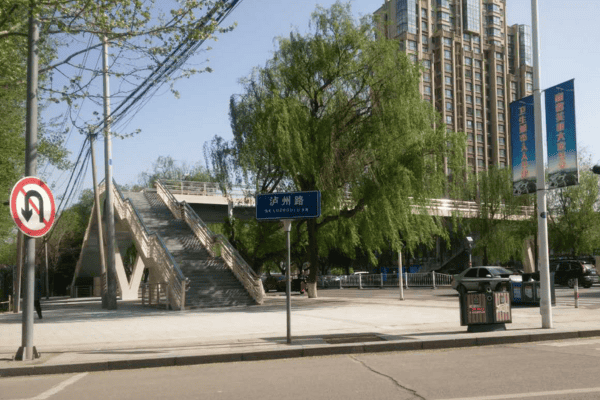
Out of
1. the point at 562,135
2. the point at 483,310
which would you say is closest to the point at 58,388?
the point at 483,310

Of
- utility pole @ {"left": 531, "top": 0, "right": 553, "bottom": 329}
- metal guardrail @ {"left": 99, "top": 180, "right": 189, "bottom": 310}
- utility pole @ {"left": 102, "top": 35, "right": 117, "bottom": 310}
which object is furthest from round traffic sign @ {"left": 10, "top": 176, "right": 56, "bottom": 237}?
utility pole @ {"left": 102, "top": 35, "right": 117, "bottom": 310}

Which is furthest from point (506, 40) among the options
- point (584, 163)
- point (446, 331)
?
point (446, 331)

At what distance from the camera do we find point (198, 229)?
98.0 feet

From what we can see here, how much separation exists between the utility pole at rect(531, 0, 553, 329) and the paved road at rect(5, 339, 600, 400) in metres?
2.65

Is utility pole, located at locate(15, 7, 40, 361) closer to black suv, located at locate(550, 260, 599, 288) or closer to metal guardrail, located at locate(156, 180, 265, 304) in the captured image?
metal guardrail, located at locate(156, 180, 265, 304)

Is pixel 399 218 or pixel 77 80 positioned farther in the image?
pixel 399 218

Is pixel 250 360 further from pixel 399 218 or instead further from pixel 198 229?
pixel 198 229

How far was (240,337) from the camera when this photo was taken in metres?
13.2

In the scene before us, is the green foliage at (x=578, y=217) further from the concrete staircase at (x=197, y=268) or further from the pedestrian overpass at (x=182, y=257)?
the concrete staircase at (x=197, y=268)

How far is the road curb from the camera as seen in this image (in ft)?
32.0

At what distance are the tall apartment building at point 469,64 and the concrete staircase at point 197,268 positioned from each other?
7766 cm

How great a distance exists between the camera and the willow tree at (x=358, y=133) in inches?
952

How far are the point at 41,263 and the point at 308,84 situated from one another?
38989 mm

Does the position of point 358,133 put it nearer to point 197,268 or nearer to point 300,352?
point 197,268
